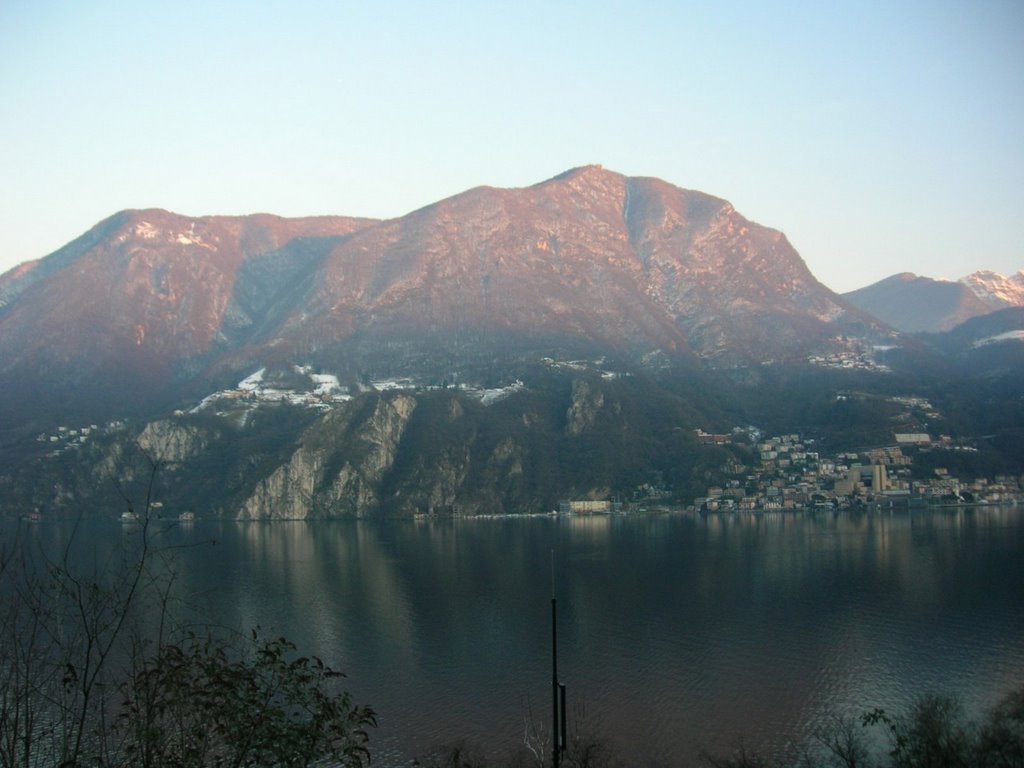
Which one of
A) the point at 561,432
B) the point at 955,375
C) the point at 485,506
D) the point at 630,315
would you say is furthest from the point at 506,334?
the point at 955,375

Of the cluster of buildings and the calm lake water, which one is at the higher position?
the cluster of buildings

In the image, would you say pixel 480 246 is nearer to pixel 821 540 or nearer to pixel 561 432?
pixel 561 432

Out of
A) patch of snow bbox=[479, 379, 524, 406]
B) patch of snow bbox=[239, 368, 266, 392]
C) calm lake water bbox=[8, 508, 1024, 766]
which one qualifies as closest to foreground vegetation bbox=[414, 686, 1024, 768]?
calm lake water bbox=[8, 508, 1024, 766]

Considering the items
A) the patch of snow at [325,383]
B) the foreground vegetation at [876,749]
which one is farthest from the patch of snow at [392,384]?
the foreground vegetation at [876,749]

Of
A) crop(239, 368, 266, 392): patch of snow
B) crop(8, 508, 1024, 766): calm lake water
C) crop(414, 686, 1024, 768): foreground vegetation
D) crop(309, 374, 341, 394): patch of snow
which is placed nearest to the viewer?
crop(414, 686, 1024, 768): foreground vegetation

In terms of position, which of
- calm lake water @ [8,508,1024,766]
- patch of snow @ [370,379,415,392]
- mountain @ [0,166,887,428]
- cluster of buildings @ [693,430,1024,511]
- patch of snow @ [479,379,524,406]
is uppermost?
mountain @ [0,166,887,428]

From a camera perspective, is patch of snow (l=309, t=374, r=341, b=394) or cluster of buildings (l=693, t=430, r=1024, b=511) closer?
cluster of buildings (l=693, t=430, r=1024, b=511)

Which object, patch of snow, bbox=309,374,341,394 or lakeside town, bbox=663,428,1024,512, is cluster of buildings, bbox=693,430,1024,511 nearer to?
lakeside town, bbox=663,428,1024,512

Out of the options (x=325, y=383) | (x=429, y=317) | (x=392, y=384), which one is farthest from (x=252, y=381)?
(x=429, y=317)
